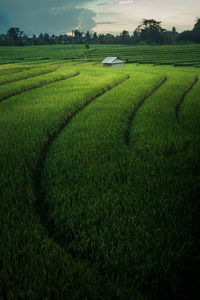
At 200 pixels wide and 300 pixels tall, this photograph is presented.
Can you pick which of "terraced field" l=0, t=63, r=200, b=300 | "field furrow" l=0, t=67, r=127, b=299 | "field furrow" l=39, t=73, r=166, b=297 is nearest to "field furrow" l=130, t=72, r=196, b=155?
"terraced field" l=0, t=63, r=200, b=300

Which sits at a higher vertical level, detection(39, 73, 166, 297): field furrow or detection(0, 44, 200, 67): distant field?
detection(0, 44, 200, 67): distant field

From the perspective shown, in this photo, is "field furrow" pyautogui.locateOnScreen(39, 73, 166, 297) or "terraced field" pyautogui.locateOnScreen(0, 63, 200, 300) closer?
"terraced field" pyautogui.locateOnScreen(0, 63, 200, 300)

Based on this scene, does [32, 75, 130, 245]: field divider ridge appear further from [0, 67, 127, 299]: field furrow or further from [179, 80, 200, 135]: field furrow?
[179, 80, 200, 135]: field furrow

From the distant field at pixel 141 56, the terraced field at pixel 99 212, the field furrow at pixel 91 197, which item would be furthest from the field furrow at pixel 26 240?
the distant field at pixel 141 56

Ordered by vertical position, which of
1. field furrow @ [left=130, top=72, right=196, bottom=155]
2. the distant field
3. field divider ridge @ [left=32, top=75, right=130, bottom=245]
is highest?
the distant field

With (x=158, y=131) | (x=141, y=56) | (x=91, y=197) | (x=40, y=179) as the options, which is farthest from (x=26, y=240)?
(x=141, y=56)

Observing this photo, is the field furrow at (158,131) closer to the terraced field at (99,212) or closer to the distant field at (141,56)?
the terraced field at (99,212)

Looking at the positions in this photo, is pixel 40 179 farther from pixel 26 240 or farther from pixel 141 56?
pixel 141 56

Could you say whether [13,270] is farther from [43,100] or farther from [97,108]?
[43,100]
